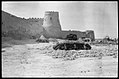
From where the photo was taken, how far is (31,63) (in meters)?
7.35

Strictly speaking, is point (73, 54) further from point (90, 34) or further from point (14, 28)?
point (90, 34)

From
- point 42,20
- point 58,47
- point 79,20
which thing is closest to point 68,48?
point 58,47

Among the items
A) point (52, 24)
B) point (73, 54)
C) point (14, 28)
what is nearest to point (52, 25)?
point (52, 24)

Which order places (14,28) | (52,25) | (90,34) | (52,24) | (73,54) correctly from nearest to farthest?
(14,28)
(73,54)
(52,25)
(52,24)
(90,34)

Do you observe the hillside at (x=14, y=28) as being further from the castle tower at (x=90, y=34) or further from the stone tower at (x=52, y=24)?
the castle tower at (x=90, y=34)

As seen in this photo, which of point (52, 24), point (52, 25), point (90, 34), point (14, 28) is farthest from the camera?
point (90, 34)

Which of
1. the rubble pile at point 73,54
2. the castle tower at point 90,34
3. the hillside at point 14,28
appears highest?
the hillside at point 14,28

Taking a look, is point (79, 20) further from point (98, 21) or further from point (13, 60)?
point (13, 60)

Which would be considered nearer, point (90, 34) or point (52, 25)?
point (52, 25)

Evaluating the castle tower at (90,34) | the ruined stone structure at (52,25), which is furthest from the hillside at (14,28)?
the castle tower at (90,34)

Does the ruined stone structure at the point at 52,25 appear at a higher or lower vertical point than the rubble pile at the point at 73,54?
higher

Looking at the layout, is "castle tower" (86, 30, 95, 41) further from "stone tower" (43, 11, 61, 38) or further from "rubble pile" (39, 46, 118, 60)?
"rubble pile" (39, 46, 118, 60)

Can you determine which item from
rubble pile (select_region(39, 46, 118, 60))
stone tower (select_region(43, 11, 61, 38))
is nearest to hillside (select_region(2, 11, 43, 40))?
rubble pile (select_region(39, 46, 118, 60))

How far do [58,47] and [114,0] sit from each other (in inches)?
306
